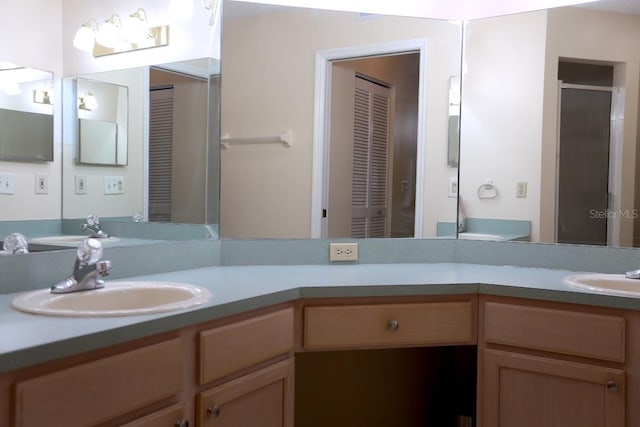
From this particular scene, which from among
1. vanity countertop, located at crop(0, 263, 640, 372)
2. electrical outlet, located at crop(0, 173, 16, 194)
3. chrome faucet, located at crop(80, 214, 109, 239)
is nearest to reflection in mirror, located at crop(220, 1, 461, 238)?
vanity countertop, located at crop(0, 263, 640, 372)

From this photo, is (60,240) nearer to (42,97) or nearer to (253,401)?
(42,97)

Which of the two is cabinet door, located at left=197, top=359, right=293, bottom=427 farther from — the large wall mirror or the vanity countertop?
the large wall mirror

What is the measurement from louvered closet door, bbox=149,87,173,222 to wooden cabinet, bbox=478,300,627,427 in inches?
46.1

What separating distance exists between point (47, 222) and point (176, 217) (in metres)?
0.54

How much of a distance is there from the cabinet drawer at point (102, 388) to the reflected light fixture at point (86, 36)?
37.1 inches

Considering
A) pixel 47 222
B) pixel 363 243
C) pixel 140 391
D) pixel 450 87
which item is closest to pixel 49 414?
pixel 140 391

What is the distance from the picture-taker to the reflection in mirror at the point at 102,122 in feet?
5.56

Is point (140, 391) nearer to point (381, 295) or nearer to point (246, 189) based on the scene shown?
point (381, 295)

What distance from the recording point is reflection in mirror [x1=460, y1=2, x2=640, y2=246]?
2182mm

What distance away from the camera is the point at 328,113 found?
2.39m

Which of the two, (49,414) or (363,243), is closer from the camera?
(49,414)

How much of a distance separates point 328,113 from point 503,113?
740 millimetres

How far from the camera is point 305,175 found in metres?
2.38

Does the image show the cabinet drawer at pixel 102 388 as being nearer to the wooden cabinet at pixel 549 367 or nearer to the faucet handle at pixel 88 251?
the faucet handle at pixel 88 251
